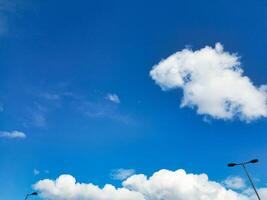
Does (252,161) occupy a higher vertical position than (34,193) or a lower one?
lower

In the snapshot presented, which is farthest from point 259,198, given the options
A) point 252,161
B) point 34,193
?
point 34,193

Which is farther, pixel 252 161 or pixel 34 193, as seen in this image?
pixel 34 193

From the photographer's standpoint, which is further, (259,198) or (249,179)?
(249,179)

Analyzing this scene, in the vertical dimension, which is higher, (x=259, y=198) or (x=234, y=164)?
(x=234, y=164)

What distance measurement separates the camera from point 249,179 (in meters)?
42.5

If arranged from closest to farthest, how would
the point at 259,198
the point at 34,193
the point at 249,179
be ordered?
the point at 259,198 → the point at 249,179 → the point at 34,193

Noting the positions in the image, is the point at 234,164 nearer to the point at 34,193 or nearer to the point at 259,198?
the point at 259,198

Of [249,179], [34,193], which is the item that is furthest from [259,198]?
[34,193]

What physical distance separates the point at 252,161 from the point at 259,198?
5860 mm

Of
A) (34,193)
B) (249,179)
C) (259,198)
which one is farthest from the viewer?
(34,193)

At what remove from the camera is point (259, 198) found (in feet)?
130

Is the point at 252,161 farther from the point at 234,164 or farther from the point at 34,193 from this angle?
the point at 34,193

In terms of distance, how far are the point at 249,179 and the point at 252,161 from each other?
2.89m

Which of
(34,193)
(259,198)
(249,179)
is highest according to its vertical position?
(34,193)
